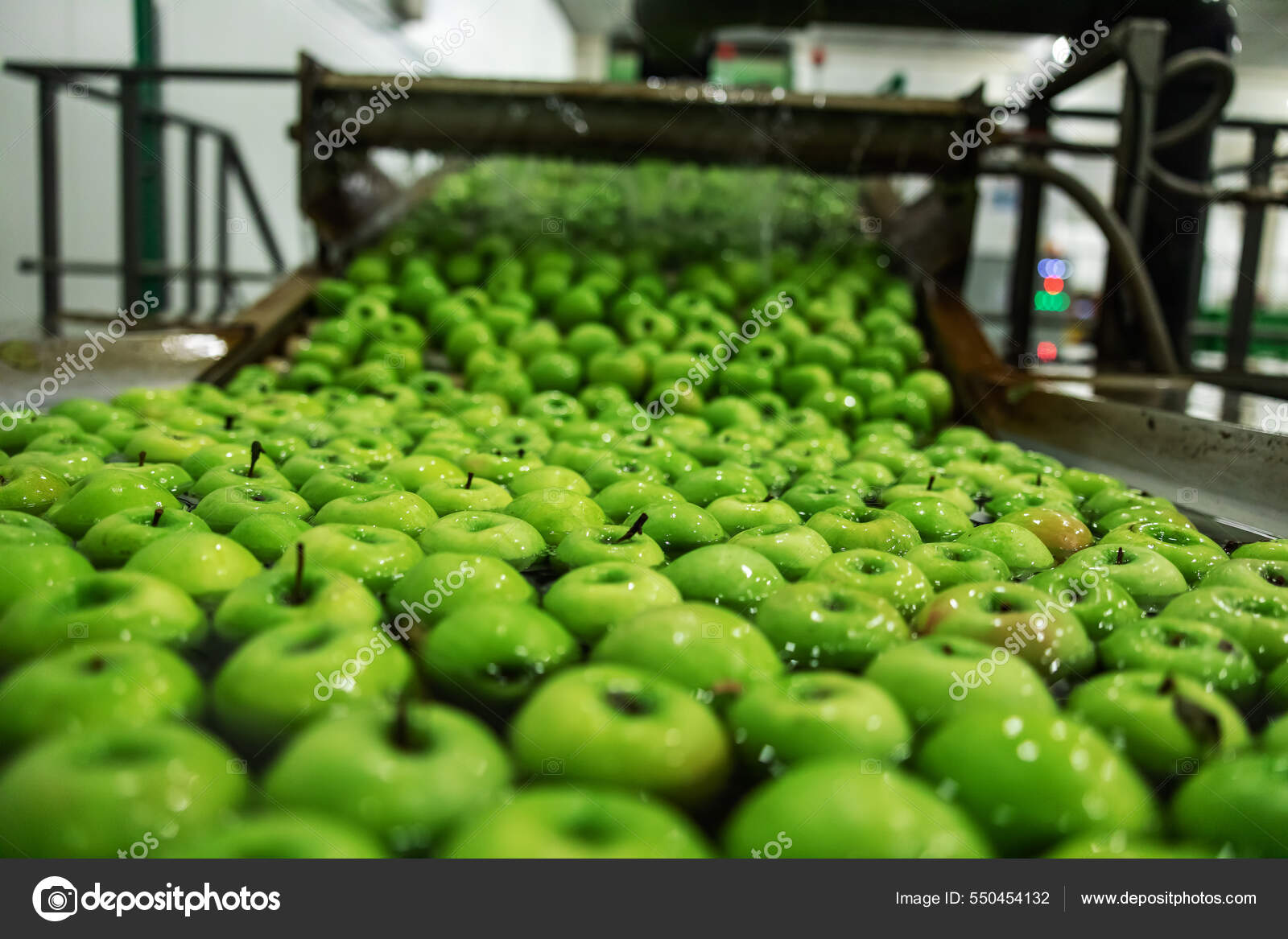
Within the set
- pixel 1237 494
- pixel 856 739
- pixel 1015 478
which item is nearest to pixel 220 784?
pixel 856 739

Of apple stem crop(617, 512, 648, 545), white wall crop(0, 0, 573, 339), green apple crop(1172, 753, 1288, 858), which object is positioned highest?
white wall crop(0, 0, 573, 339)

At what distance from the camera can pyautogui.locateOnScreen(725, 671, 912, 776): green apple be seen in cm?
82

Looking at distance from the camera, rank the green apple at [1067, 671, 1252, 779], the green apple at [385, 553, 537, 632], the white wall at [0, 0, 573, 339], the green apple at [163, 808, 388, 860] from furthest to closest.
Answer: the white wall at [0, 0, 573, 339] < the green apple at [385, 553, 537, 632] < the green apple at [1067, 671, 1252, 779] < the green apple at [163, 808, 388, 860]

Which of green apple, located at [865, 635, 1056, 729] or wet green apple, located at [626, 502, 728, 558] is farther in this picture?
wet green apple, located at [626, 502, 728, 558]

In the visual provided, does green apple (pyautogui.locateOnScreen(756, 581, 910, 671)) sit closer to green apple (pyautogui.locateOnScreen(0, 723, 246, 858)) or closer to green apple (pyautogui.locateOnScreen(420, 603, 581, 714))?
green apple (pyautogui.locateOnScreen(420, 603, 581, 714))

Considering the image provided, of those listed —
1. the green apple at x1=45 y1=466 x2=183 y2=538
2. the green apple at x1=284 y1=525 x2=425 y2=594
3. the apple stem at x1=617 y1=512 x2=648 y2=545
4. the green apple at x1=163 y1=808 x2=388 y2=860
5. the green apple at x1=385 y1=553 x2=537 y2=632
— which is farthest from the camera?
the green apple at x1=45 y1=466 x2=183 y2=538

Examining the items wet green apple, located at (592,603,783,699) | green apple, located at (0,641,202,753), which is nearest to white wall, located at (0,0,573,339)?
green apple, located at (0,641,202,753)

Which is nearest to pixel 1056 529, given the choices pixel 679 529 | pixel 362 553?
pixel 679 529

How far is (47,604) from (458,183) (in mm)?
3734

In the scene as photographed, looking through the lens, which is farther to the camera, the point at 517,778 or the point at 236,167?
the point at 236,167

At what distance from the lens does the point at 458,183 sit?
4.38m

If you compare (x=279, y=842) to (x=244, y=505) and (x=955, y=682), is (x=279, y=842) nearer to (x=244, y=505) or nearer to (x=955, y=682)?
(x=955, y=682)

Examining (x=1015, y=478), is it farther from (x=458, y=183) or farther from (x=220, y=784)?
(x=458, y=183)

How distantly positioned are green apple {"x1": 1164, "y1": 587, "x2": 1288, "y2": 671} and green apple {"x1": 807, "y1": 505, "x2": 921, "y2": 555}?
1.28 feet
